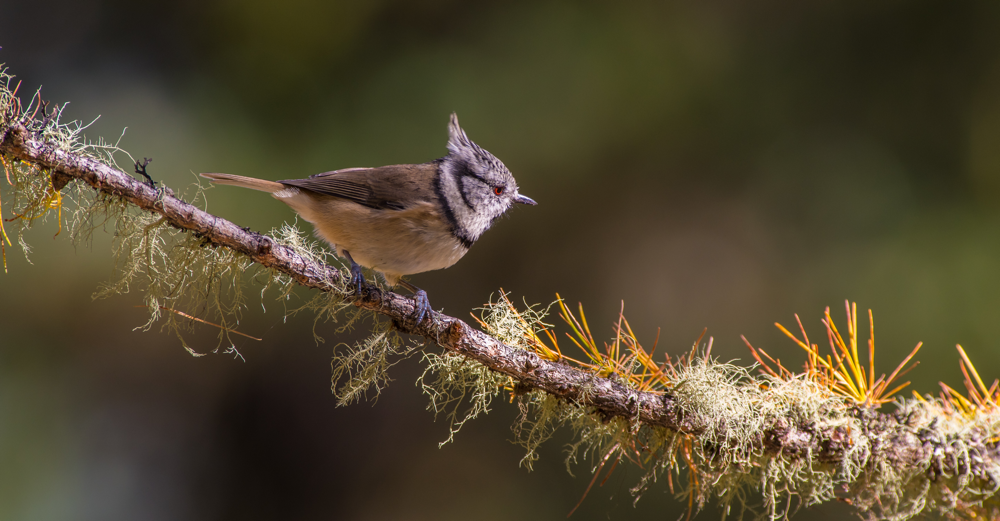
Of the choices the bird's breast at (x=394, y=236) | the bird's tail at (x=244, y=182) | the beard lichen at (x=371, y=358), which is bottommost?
the beard lichen at (x=371, y=358)

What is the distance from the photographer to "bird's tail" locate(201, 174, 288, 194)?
217 cm

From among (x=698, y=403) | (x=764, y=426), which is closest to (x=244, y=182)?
(x=698, y=403)

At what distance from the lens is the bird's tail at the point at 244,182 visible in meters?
2.17

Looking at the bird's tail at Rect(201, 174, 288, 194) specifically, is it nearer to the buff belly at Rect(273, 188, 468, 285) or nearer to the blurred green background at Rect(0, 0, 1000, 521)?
the buff belly at Rect(273, 188, 468, 285)

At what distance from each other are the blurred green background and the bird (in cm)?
129

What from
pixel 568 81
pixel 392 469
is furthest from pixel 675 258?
pixel 392 469

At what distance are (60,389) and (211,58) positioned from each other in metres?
2.43

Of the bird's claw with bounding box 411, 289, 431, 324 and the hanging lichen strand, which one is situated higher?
the bird's claw with bounding box 411, 289, 431, 324

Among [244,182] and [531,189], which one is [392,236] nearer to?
[244,182]

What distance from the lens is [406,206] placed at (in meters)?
2.35

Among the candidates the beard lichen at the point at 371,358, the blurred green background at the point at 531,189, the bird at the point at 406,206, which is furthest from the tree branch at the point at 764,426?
the blurred green background at the point at 531,189

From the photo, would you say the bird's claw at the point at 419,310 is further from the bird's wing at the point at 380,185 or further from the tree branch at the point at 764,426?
the bird's wing at the point at 380,185

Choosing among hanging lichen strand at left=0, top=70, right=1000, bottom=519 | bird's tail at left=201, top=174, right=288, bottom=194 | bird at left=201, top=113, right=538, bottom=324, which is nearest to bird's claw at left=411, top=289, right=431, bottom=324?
hanging lichen strand at left=0, top=70, right=1000, bottom=519

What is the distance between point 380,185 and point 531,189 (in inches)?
69.0
